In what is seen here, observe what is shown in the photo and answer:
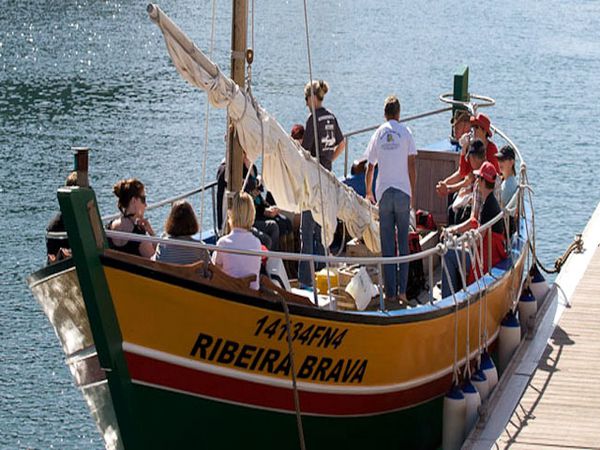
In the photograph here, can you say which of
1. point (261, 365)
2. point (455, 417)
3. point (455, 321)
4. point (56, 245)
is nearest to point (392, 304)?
point (455, 321)

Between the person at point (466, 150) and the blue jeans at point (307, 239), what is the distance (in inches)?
67.2

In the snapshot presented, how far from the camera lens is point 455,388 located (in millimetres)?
11211

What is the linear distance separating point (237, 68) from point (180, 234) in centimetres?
156

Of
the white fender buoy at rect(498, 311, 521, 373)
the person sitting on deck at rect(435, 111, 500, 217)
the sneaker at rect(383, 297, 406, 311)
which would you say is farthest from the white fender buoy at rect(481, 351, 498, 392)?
the person sitting on deck at rect(435, 111, 500, 217)

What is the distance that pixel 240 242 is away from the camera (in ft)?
29.8

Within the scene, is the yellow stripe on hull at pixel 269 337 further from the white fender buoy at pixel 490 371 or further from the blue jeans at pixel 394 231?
the white fender buoy at pixel 490 371

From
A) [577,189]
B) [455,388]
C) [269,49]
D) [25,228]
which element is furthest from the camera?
[269,49]

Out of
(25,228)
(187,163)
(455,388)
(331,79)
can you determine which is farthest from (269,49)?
(455,388)

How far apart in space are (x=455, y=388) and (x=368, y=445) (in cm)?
104

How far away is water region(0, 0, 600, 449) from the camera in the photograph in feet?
62.8

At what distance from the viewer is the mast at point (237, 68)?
31.2ft

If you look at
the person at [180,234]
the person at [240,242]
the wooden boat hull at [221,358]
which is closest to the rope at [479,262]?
the wooden boat hull at [221,358]

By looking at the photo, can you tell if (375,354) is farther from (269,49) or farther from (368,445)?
(269,49)

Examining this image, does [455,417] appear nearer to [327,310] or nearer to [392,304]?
[392,304]
